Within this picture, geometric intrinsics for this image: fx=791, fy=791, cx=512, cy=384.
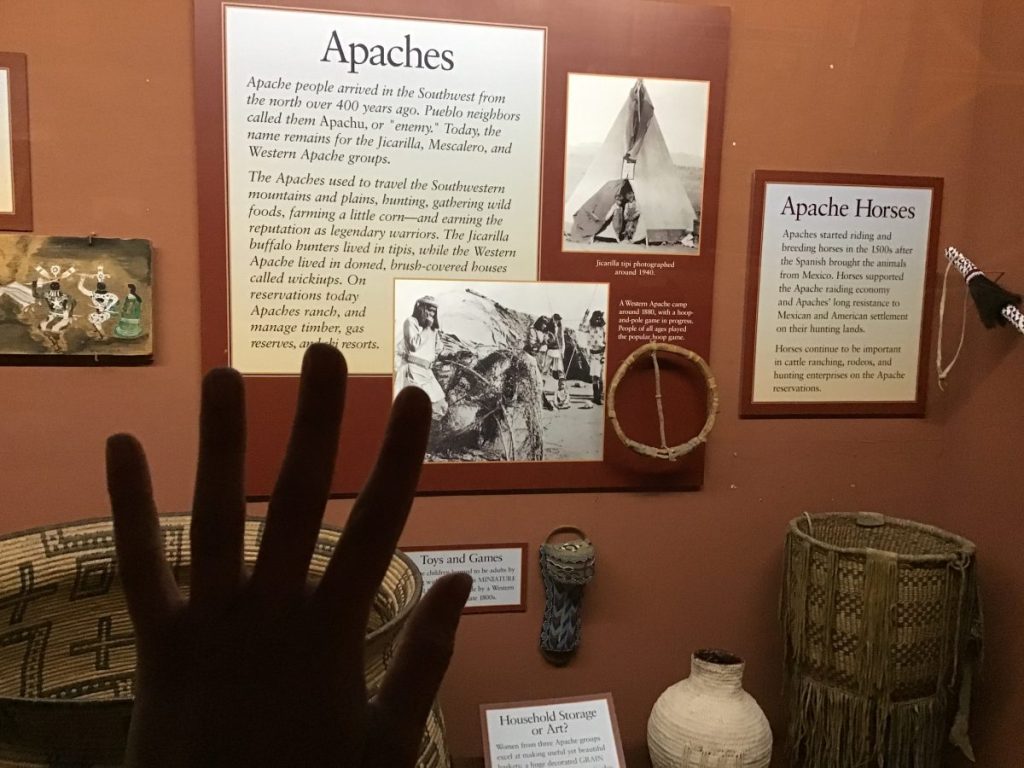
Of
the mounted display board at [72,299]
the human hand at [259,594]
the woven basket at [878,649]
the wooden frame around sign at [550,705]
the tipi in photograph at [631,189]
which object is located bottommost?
the wooden frame around sign at [550,705]

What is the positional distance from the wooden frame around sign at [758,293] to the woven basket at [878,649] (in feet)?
0.73

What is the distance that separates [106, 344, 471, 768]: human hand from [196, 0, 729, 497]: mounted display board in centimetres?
73

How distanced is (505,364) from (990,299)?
2.61 ft

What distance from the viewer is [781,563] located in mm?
1462

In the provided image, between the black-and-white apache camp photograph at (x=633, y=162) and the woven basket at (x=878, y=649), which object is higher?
the black-and-white apache camp photograph at (x=633, y=162)

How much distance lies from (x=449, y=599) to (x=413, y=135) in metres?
0.87

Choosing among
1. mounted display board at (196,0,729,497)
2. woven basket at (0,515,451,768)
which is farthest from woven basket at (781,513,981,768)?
woven basket at (0,515,451,768)

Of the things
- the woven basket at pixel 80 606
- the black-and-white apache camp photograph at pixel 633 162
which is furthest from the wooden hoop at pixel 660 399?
the woven basket at pixel 80 606

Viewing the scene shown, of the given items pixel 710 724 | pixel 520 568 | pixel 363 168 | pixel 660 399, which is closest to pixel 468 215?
pixel 363 168

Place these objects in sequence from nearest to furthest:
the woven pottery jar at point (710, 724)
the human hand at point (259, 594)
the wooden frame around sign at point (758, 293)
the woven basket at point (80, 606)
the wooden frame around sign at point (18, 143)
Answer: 1. the human hand at point (259, 594)
2. the woven basket at point (80, 606)
3. the wooden frame around sign at point (18, 143)
4. the woven pottery jar at point (710, 724)
5. the wooden frame around sign at point (758, 293)

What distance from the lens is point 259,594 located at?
1.77ft

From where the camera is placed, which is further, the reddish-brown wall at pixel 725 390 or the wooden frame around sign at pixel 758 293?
the wooden frame around sign at pixel 758 293

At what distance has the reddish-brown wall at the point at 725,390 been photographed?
1176mm

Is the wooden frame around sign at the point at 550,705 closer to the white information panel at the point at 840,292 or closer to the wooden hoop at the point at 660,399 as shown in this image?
the wooden hoop at the point at 660,399
